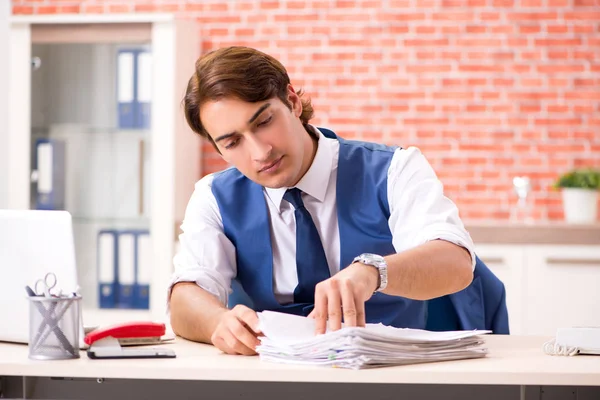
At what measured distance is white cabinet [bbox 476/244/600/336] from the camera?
3420 millimetres

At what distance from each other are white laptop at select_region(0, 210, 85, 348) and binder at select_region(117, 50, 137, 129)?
2.47 meters

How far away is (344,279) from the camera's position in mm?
1359

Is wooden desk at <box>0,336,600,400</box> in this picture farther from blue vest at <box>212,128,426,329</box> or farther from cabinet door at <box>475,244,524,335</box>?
cabinet door at <box>475,244,524,335</box>

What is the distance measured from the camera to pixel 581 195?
12.1 ft

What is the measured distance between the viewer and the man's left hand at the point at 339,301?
1341 millimetres

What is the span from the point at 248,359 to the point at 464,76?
2.89m

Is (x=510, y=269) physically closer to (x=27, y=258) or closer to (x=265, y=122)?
(x=265, y=122)

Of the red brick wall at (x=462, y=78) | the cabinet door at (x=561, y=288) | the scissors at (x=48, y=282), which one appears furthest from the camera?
the red brick wall at (x=462, y=78)

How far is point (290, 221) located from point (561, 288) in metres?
1.85

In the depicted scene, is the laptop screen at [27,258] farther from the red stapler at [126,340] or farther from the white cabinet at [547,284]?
the white cabinet at [547,284]

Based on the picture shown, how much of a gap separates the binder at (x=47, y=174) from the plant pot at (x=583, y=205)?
7.66 ft

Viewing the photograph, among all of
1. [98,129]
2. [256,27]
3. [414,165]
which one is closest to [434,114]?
[256,27]

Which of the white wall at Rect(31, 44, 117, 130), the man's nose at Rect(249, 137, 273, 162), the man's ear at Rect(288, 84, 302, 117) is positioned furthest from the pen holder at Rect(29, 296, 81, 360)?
the white wall at Rect(31, 44, 117, 130)

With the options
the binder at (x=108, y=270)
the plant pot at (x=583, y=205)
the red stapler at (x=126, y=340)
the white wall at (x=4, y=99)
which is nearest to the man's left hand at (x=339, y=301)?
the red stapler at (x=126, y=340)
